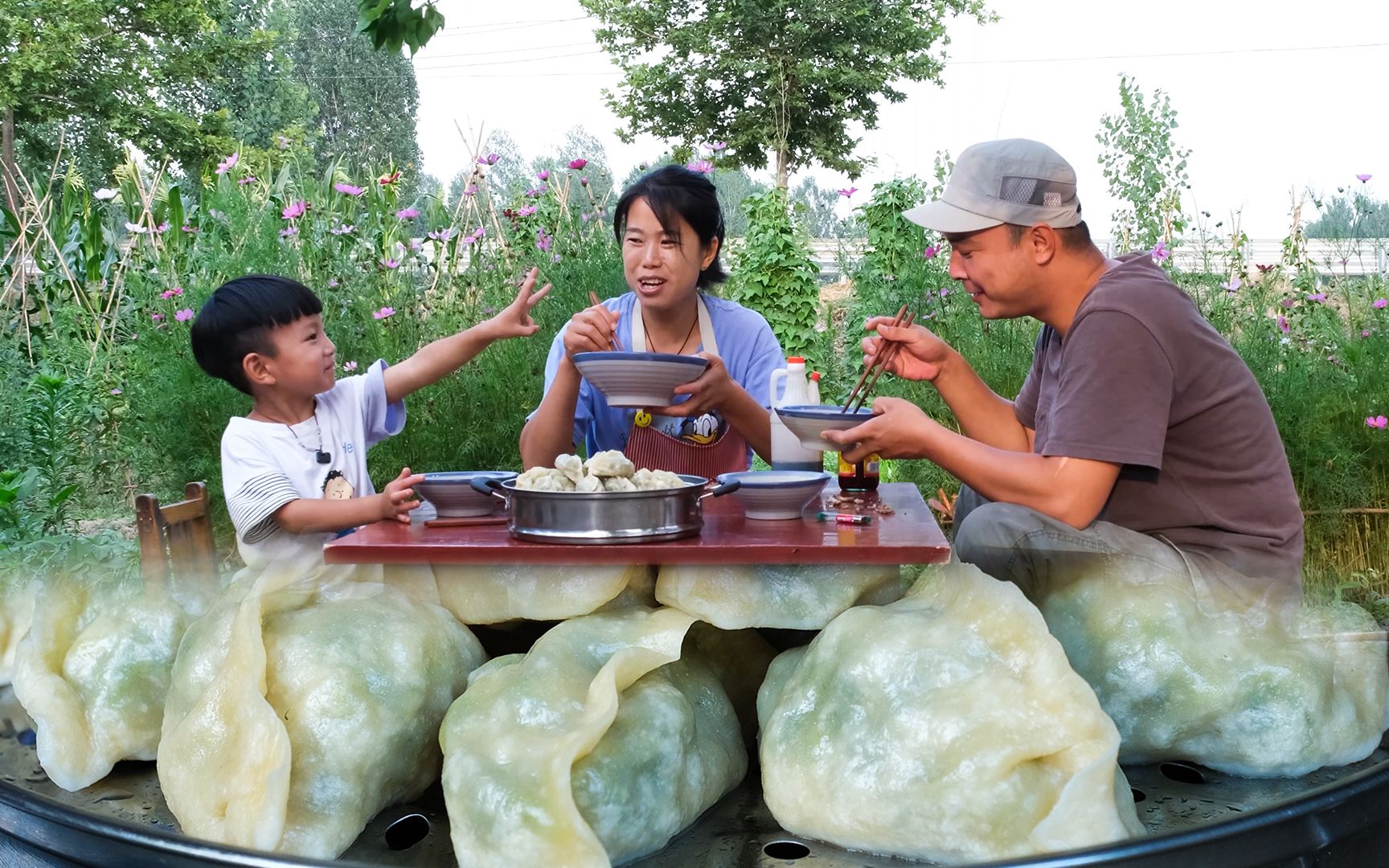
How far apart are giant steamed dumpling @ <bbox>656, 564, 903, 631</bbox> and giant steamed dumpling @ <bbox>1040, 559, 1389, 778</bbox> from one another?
0.34m

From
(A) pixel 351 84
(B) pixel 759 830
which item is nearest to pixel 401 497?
(B) pixel 759 830

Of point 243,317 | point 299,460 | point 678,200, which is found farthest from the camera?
point 678,200

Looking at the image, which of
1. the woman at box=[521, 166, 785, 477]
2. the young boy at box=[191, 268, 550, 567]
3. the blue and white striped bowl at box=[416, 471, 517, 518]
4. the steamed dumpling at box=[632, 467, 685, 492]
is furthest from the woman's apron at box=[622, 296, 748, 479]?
the steamed dumpling at box=[632, 467, 685, 492]

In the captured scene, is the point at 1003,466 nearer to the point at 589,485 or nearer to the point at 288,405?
the point at 589,485

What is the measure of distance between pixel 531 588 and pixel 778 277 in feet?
22.5

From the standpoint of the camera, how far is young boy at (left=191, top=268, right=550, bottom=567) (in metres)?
2.49

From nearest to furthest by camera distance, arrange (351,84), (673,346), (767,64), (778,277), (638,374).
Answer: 1. (638,374)
2. (673,346)
3. (778,277)
4. (767,64)
5. (351,84)

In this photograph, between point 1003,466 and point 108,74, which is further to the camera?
point 108,74

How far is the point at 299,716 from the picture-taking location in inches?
53.8

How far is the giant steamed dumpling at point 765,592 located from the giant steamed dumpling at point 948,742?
8 cm

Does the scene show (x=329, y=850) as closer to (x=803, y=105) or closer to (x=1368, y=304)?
(x=1368, y=304)

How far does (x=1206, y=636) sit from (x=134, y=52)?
871 inches

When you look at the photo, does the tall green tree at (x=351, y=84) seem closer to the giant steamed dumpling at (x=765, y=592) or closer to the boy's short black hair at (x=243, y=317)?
the boy's short black hair at (x=243, y=317)

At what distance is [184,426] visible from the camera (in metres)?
4.74
